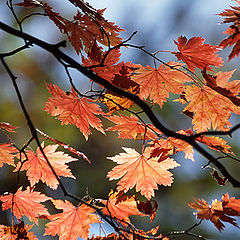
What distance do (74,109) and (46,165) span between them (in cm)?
28

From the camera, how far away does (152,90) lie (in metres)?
1.34

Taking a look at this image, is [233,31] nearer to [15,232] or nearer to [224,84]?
[224,84]

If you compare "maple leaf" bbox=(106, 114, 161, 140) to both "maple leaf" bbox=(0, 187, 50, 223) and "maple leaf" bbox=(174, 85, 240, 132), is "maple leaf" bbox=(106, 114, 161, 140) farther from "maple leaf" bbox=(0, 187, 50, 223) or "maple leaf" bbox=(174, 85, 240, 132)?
"maple leaf" bbox=(0, 187, 50, 223)

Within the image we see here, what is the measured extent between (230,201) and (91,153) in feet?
16.8

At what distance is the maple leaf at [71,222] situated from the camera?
134 cm

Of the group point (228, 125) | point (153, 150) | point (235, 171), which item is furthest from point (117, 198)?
point (235, 171)

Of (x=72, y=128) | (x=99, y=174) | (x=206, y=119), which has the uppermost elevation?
(x=72, y=128)

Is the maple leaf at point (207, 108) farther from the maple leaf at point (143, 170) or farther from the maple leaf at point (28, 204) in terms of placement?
the maple leaf at point (28, 204)

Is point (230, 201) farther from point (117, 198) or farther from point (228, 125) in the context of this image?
point (117, 198)

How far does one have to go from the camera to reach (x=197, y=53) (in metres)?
1.23

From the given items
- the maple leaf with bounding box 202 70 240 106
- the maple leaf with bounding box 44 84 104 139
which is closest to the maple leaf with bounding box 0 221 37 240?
the maple leaf with bounding box 44 84 104 139

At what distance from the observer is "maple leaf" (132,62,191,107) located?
1303mm

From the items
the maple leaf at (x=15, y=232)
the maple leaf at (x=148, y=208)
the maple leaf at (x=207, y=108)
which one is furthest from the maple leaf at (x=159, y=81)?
the maple leaf at (x=15, y=232)

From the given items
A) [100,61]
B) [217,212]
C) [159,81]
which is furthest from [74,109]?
[217,212]
